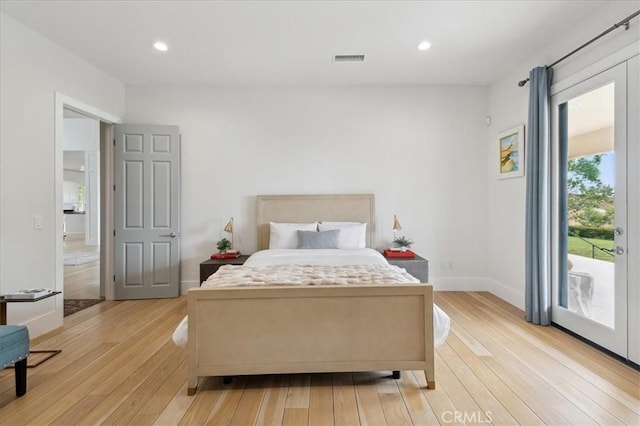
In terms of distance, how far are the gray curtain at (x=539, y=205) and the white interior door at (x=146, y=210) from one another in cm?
421

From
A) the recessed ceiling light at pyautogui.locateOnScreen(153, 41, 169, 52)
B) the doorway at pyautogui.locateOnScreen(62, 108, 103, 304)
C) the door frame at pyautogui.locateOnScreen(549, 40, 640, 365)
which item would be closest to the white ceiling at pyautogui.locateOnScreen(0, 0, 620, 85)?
the recessed ceiling light at pyautogui.locateOnScreen(153, 41, 169, 52)

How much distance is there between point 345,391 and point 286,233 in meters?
2.32

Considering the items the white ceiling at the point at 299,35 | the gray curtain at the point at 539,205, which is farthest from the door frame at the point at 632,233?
the gray curtain at the point at 539,205

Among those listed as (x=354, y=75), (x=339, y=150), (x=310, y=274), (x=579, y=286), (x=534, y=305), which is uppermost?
(x=354, y=75)

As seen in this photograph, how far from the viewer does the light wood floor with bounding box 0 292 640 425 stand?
6.20 feet

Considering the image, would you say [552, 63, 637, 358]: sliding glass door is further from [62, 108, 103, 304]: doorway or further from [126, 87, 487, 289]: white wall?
[62, 108, 103, 304]: doorway

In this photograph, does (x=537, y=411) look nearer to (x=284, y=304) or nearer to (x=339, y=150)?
(x=284, y=304)

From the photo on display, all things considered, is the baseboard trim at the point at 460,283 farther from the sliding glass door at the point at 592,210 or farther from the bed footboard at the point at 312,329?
the bed footboard at the point at 312,329

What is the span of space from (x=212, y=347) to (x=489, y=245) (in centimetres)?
393

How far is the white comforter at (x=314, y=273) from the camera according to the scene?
7.33 ft

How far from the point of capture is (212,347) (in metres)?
2.10

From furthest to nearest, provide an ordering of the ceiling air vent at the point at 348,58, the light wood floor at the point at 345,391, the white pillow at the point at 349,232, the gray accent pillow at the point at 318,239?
the white pillow at the point at 349,232, the gray accent pillow at the point at 318,239, the ceiling air vent at the point at 348,58, the light wood floor at the point at 345,391

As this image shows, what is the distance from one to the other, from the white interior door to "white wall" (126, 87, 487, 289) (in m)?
0.21

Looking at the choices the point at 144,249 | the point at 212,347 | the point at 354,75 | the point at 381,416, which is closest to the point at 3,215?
the point at 144,249
